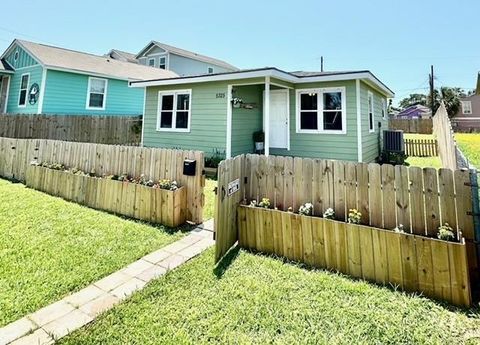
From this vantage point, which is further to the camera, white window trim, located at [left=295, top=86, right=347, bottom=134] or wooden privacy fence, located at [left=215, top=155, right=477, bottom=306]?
white window trim, located at [left=295, top=86, right=347, bottom=134]

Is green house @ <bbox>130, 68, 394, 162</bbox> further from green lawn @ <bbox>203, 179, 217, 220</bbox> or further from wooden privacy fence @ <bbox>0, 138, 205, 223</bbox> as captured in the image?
wooden privacy fence @ <bbox>0, 138, 205, 223</bbox>

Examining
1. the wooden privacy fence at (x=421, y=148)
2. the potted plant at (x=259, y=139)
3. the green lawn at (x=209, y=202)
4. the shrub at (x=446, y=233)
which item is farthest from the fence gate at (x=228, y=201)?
the wooden privacy fence at (x=421, y=148)

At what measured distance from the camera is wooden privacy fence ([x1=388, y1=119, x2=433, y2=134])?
91.3ft

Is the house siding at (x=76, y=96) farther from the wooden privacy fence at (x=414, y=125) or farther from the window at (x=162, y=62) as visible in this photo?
the wooden privacy fence at (x=414, y=125)

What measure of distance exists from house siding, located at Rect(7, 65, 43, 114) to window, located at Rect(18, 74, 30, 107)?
7.4 inches

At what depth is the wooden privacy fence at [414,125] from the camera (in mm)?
27828

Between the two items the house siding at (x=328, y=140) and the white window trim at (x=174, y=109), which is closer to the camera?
the house siding at (x=328, y=140)

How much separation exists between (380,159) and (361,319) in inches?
425

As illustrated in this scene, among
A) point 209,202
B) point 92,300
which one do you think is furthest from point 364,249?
point 209,202

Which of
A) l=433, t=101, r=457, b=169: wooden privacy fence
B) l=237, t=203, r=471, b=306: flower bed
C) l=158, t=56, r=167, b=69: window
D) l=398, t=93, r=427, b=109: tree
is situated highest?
l=398, t=93, r=427, b=109: tree

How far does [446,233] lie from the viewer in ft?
8.85

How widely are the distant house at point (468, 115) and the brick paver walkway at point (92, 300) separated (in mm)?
42643

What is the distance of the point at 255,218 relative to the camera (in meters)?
3.78

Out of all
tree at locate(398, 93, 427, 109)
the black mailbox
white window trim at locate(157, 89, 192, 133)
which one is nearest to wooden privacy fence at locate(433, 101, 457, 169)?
the black mailbox
